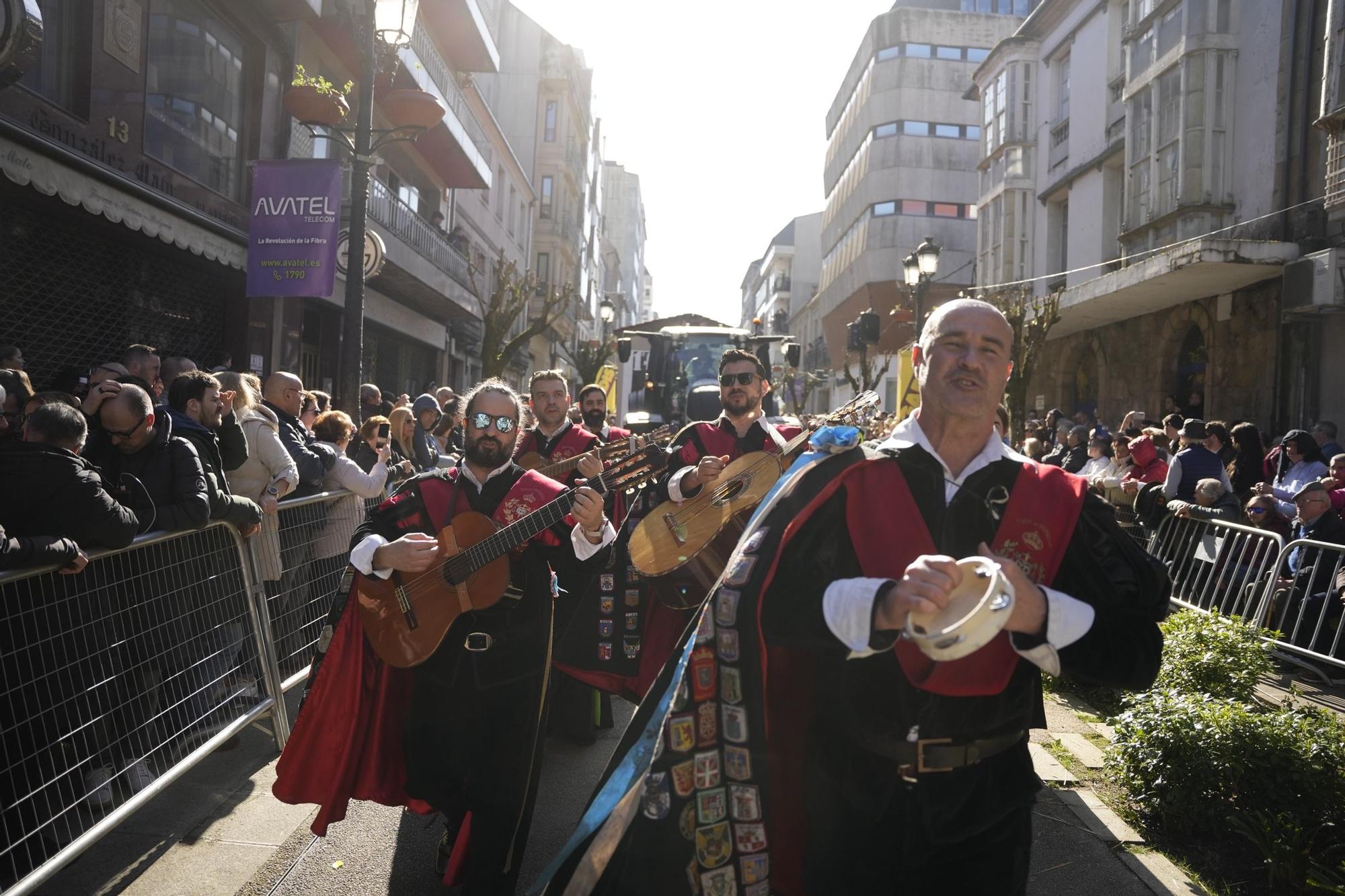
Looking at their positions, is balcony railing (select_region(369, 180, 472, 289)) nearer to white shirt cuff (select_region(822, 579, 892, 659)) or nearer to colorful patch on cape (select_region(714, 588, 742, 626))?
colorful patch on cape (select_region(714, 588, 742, 626))

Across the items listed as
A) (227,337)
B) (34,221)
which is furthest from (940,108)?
(34,221)

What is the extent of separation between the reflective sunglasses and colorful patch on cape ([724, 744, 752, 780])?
6.52 feet

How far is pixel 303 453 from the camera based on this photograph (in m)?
6.47

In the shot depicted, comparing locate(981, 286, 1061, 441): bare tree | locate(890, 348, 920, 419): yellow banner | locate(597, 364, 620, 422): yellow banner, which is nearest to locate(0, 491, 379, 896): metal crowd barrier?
locate(890, 348, 920, 419): yellow banner

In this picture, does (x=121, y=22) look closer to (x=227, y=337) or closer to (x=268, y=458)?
(x=227, y=337)

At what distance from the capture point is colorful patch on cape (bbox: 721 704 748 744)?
246cm

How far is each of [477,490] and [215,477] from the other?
1735 millimetres

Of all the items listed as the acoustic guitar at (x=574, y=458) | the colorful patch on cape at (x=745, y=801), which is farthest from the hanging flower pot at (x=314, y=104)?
the colorful patch on cape at (x=745, y=801)

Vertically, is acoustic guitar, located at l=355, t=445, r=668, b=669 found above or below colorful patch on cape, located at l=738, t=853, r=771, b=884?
above

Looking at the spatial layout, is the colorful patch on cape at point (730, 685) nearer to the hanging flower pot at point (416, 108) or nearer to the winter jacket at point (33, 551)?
the winter jacket at point (33, 551)

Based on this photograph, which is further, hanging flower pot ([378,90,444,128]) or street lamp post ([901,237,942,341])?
street lamp post ([901,237,942,341])

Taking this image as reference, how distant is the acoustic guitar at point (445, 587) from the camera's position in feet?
12.4

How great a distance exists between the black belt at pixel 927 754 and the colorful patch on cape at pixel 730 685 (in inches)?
13.5

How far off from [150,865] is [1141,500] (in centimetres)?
771
